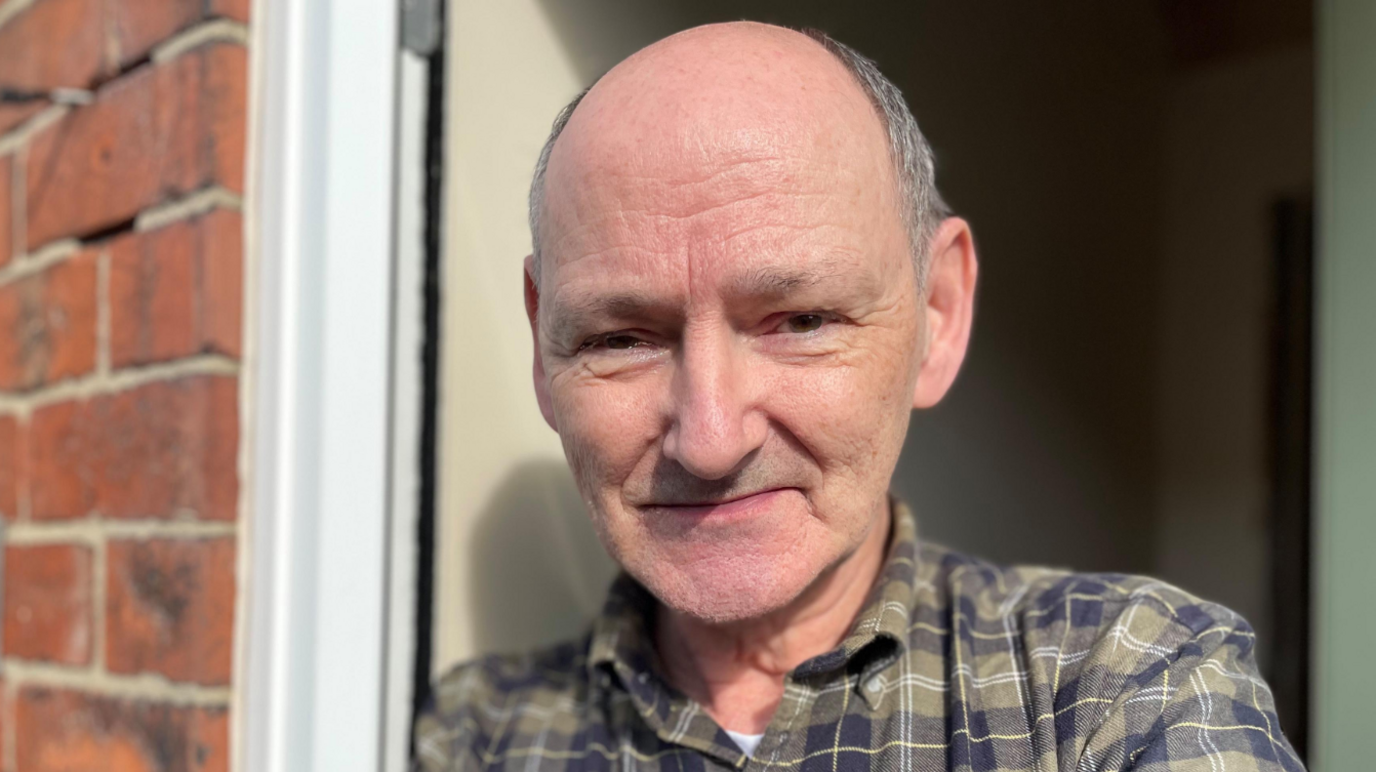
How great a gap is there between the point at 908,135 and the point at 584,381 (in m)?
0.41

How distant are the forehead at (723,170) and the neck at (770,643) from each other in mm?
362

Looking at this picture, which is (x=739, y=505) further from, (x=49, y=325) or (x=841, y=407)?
(x=49, y=325)

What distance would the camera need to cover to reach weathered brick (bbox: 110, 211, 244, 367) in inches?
41.0

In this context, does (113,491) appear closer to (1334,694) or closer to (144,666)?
(144,666)

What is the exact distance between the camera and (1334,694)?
94cm

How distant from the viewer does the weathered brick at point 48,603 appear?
115 cm

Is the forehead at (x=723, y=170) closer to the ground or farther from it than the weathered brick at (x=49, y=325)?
farther from it

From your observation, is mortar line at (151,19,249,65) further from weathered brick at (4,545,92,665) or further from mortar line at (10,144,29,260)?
weathered brick at (4,545,92,665)

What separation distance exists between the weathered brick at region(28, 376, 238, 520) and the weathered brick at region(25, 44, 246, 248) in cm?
21

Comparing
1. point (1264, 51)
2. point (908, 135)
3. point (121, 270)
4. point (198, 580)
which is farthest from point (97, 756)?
point (1264, 51)

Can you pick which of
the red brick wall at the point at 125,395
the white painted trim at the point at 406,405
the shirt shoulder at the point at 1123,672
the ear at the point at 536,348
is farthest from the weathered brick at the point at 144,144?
the shirt shoulder at the point at 1123,672

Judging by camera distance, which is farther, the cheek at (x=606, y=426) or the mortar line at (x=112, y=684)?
the mortar line at (x=112, y=684)

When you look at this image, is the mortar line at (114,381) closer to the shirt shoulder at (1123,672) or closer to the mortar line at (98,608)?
the mortar line at (98,608)

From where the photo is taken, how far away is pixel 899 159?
0.97 metres
